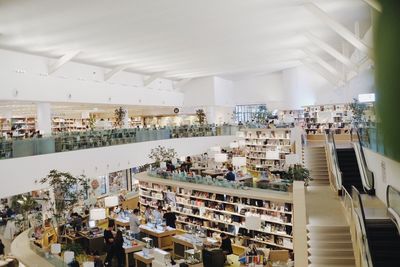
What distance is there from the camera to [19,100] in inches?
592

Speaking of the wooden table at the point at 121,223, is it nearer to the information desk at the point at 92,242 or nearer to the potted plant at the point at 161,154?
the information desk at the point at 92,242

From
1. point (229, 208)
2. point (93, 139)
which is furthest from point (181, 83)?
point (229, 208)

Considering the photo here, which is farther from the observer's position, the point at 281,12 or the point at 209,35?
the point at 209,35

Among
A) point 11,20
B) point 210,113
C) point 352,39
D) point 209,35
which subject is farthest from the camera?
point 210,113

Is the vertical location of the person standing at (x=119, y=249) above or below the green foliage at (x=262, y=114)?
below

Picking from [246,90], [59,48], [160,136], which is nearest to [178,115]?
[246,90]

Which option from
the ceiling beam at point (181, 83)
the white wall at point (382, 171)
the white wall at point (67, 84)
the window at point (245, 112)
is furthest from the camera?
the window at point (245, 112)

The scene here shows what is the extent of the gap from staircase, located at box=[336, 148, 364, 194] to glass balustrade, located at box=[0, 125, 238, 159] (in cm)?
935

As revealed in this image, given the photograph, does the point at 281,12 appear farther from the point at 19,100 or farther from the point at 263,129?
the point at 19,100

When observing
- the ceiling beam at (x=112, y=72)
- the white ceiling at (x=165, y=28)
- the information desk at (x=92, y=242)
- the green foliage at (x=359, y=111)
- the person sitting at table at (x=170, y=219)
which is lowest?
the information desk at (x=92, y=242)

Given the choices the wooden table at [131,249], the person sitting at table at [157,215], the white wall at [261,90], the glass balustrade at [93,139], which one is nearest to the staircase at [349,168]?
the person sitting at table at [157,215]

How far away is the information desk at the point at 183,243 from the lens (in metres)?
10.6

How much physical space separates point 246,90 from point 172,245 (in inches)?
796

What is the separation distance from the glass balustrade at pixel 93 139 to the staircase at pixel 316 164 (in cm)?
762
